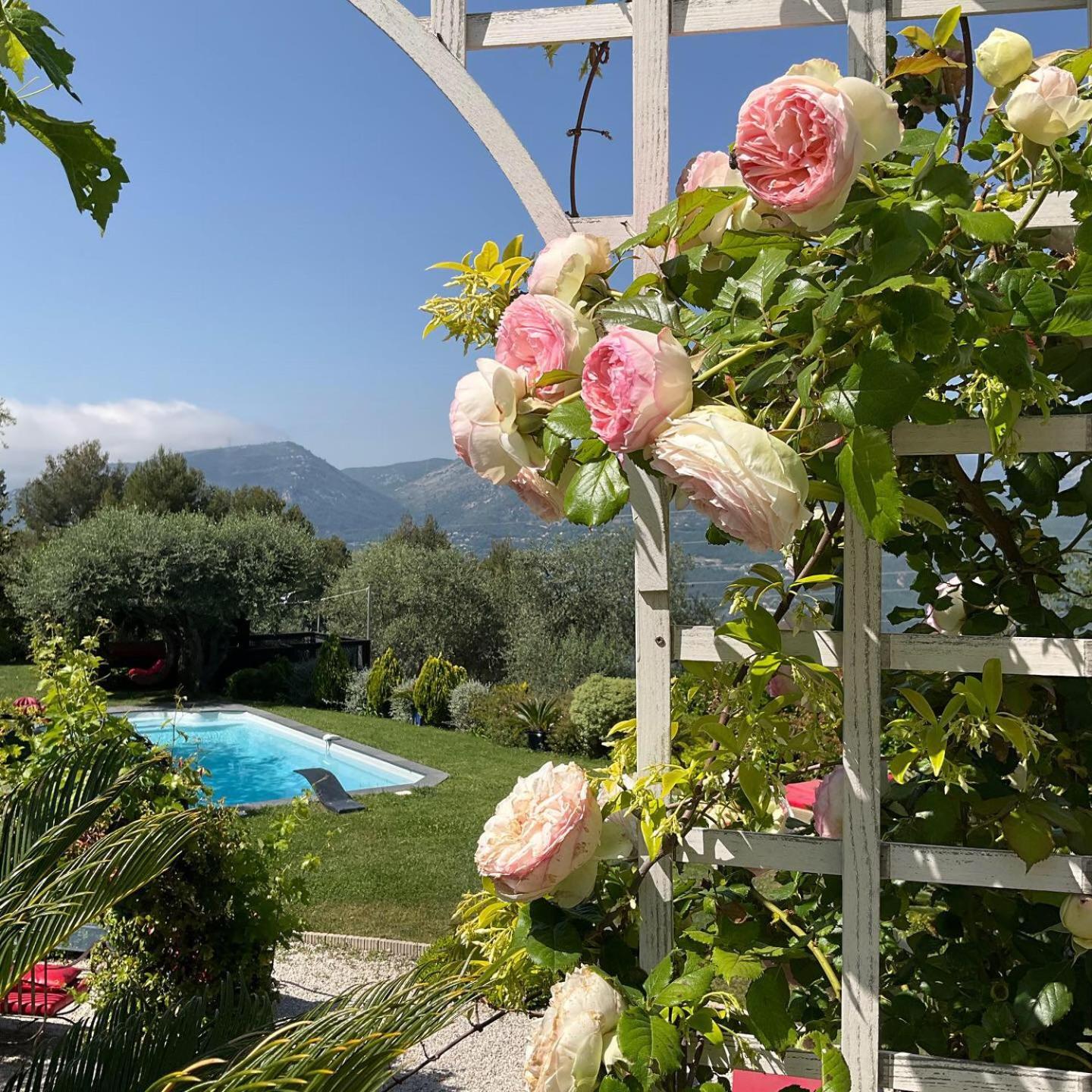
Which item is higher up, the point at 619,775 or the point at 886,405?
the point at 886,405

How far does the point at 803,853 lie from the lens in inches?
43.9

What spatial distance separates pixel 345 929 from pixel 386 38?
4.64 m

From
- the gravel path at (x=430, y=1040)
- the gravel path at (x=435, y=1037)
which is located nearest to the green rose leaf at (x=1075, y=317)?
the gravel path at (x=430, y=1040)

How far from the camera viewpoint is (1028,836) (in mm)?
1038

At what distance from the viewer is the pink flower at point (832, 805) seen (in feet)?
3.65

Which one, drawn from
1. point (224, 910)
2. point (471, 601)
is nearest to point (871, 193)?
point (224, 910)

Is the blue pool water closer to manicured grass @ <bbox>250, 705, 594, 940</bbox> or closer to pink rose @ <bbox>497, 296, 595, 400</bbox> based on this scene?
manicured grass @ <bbox>250, 705, 594, 940</bbox>

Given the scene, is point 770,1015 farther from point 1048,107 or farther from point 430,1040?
point 430,1040

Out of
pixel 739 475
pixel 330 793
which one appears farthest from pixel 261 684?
pixel 739 475

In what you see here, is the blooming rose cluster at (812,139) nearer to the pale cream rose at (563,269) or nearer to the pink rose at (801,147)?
the pink rose at (801,147)

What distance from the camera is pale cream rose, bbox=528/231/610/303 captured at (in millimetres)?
1111

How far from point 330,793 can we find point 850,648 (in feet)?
23.9

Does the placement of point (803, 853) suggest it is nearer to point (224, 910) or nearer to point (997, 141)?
point (997, 141)

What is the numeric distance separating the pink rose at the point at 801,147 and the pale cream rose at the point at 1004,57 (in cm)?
23
